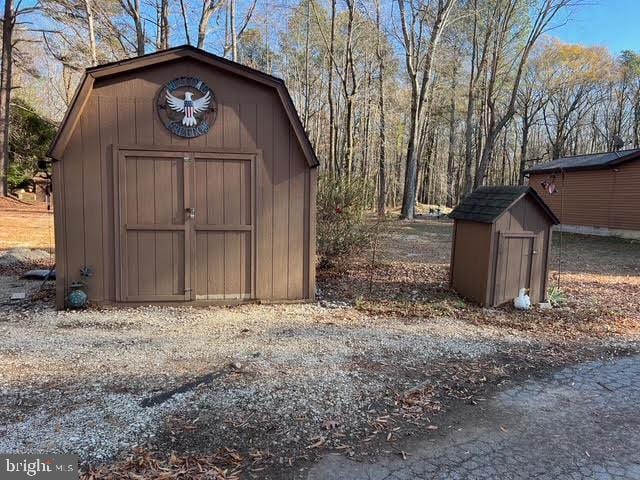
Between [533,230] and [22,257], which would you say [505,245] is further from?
[22,257]

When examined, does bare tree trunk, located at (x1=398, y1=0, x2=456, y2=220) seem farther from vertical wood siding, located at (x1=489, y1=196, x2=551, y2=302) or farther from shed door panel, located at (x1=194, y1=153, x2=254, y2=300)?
shed door panel, located at (x1=194, y1=153, x2=254, y2=300)

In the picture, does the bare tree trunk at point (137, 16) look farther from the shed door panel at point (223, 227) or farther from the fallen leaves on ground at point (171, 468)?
the fallen leaves on ground at point (171, 468)

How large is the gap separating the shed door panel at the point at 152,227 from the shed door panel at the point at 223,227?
0.66 feet

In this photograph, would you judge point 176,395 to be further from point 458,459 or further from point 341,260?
point 341,260

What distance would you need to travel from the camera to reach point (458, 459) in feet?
8.09

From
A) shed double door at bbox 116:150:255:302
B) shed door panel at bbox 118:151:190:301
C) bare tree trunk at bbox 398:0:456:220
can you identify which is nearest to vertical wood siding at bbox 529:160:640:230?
bare tree trunk at bbox 398:0:456:220

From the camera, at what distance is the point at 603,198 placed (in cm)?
1667

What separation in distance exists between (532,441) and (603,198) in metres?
17.1

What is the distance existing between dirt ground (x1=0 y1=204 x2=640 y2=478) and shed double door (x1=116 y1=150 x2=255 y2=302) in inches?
13.2

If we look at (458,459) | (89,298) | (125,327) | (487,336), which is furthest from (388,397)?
(89,298)

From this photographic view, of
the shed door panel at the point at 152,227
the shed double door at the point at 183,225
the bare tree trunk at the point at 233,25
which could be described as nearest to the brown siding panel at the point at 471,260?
the shed double door at the point at 183,225

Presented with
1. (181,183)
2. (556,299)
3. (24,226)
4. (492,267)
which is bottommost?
(556,299)

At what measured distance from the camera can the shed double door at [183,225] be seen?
534cm
